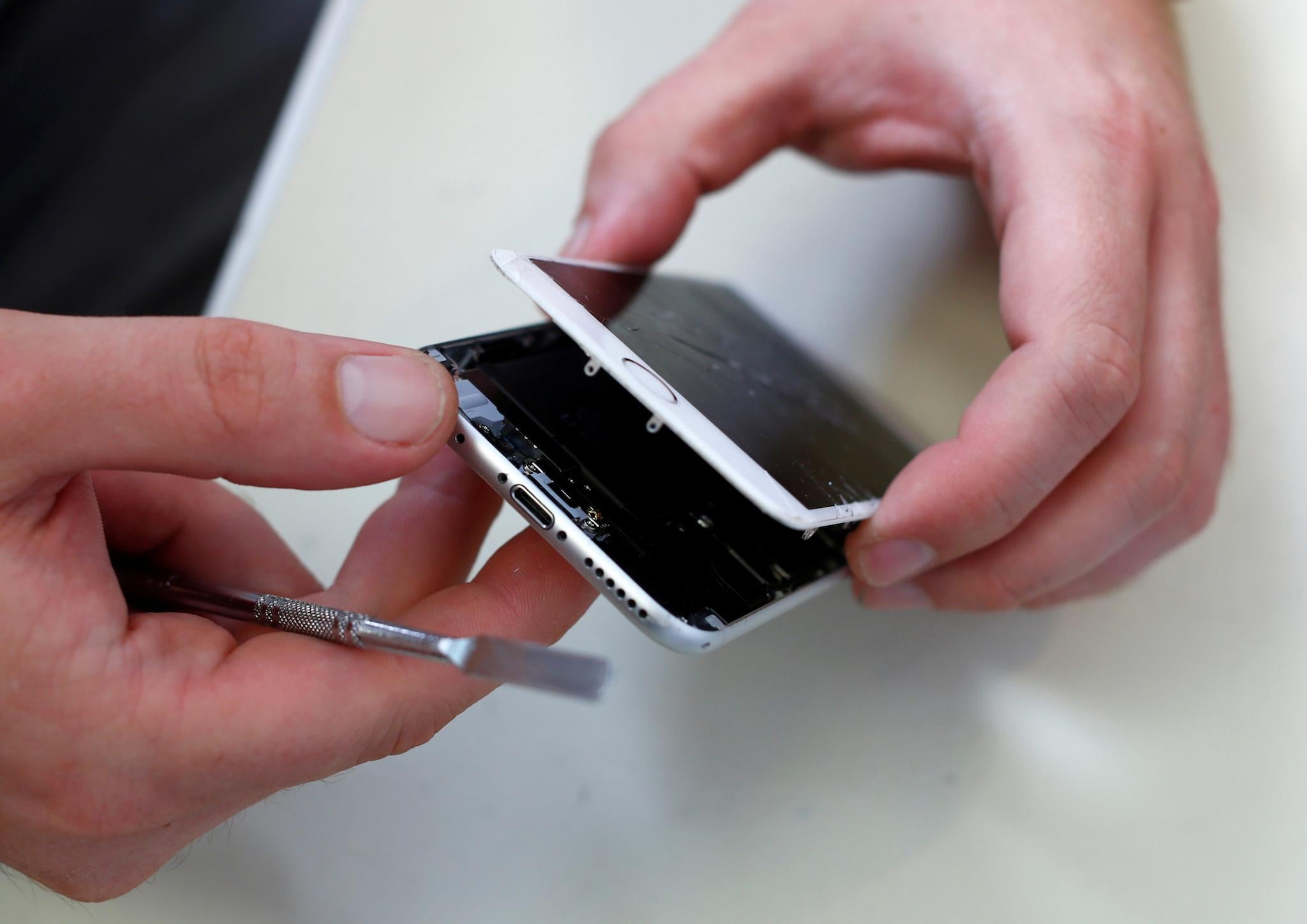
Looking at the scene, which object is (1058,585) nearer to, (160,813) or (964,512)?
(964,512)

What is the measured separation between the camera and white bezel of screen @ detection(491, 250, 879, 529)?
490mm

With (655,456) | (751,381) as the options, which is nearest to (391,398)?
(655,456)

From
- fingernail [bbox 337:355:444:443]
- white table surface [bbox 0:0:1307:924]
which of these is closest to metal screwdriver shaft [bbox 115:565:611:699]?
fingernail [bbox 337:355:444:443]

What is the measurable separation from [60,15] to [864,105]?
38.7 inches

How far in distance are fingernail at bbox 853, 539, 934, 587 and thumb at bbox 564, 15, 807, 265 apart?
38cm

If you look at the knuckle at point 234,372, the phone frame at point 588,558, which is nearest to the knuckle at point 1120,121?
the phone frame at point 588,558

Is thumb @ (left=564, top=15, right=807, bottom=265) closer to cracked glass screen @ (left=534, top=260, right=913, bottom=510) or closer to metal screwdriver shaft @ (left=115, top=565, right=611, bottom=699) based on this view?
cracked glass screen @ (left=534, top=260, right=913, bottom=510)

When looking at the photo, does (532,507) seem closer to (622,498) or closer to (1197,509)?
(622,498)

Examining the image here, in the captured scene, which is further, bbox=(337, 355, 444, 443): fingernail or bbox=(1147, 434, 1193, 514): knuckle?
bbox=(1147, 434, 1193, 514): knuckle

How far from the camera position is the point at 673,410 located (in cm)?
50

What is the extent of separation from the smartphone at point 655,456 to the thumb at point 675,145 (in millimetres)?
101

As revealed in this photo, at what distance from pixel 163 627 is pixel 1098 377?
626 mm

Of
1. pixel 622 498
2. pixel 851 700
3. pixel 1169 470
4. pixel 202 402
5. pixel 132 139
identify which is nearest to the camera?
pixel 202 402

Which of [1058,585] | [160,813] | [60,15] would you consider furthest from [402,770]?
[60,15]
